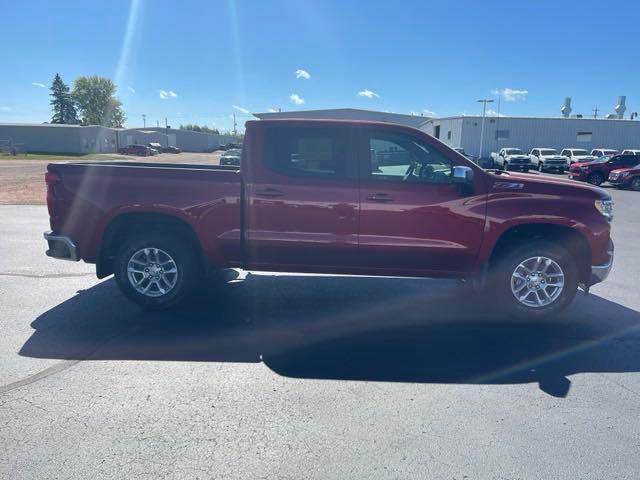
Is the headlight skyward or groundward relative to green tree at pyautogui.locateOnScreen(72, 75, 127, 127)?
groundward

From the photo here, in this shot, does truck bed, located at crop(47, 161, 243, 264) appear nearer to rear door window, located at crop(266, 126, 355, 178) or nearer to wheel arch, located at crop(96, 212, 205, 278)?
wheel arch, located at crop(96, 212, 205, 278)

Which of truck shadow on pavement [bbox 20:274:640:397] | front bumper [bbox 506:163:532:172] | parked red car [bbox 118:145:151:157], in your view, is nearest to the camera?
truck shadow on pavement [bbox 20:274:640:397]

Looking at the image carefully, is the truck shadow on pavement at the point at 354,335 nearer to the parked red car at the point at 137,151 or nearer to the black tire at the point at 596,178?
the black tire at the point at 596,178

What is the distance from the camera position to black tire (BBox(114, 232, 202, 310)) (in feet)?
16.8

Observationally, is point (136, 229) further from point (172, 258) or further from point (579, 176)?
point (579, 176)

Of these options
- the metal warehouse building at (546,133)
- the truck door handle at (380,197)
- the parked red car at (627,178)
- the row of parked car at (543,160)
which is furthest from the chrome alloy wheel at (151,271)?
the metal warehouse building at (546,133)

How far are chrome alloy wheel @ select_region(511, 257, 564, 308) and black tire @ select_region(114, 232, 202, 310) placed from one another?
360cm

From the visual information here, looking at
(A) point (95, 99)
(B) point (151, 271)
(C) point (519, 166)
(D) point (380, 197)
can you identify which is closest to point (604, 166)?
(C) point (519, 166)

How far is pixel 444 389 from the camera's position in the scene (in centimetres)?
365

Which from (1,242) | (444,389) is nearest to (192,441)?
(444,389)

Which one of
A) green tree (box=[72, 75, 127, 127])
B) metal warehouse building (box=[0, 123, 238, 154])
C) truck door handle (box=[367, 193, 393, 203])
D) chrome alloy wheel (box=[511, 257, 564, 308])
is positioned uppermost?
green tree (box=[72, 75, 127, 127])

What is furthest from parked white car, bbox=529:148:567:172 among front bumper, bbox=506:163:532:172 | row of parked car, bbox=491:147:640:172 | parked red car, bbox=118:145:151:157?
parked red car, bbox=118:145:151:157

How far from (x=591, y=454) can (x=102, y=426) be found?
3.15 metres

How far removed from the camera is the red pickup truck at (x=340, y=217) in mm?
4898
